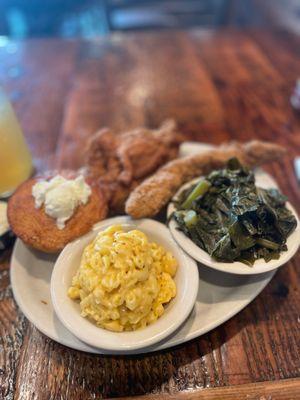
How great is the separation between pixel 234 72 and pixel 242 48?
2.44 feet

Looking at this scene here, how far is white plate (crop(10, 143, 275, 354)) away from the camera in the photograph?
141 cm

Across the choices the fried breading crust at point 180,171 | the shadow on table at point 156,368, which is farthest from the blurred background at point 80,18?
the shadow on table at point 156,368

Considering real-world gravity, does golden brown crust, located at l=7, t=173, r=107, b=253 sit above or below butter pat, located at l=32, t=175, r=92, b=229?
below

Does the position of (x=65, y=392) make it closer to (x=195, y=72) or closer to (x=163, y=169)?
(x=163, y=169)

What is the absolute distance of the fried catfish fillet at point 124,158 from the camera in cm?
204

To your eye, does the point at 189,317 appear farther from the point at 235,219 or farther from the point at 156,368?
the point at 235,219

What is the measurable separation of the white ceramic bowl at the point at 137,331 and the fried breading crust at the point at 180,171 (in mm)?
95

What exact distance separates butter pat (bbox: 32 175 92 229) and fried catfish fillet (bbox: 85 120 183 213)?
11.9 inches

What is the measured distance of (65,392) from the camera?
1328mm

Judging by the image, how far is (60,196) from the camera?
5.35ft

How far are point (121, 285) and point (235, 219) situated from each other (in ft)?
2.11

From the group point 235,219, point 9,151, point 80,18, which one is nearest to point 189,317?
point 235,219

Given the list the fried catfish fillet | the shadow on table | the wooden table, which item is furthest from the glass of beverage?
the shadow on table

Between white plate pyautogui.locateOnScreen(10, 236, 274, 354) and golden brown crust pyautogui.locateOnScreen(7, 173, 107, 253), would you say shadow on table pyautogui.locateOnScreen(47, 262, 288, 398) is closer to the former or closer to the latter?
white plate pyautogui.locateOnScreen(10, 236, 274, 354)
